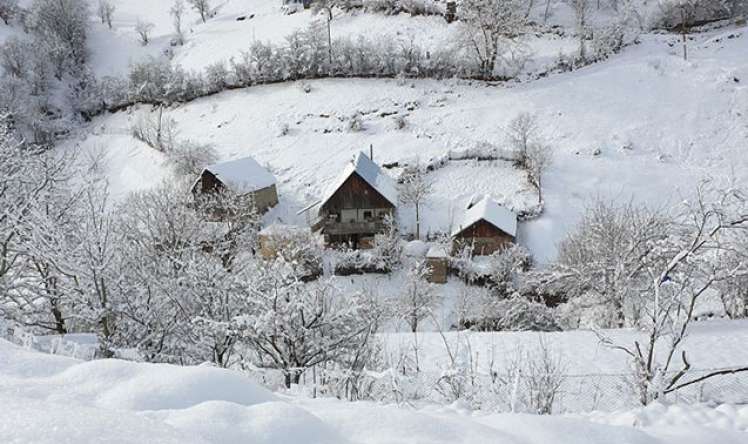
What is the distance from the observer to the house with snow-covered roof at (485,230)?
26.0m

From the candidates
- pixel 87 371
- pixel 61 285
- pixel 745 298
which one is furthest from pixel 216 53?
pixel 87 371

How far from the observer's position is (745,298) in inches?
712

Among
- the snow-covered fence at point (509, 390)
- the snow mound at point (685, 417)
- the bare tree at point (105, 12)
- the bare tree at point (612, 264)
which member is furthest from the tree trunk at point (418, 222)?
the bare tree at point (105, 12)

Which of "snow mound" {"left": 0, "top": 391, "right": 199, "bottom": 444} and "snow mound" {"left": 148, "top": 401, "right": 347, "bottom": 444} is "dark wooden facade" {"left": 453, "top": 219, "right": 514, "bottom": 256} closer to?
"snow mound" {"left": 148, "top": 401, "right": 347, "bottom": 444}

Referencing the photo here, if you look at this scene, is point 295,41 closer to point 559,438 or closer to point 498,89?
point 498,89

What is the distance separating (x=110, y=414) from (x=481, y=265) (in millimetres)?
22671

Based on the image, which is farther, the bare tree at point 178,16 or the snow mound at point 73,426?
the bare tree at point 178,16

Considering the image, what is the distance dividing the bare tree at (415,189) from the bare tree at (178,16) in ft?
120

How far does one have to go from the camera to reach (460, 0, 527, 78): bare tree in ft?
134

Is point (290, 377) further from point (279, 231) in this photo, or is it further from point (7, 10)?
point (7, 10)

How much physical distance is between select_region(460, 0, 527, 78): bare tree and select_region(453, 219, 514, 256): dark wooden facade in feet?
62.5

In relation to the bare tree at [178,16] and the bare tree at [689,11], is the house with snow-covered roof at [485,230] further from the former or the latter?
the bare tree at [178,16]

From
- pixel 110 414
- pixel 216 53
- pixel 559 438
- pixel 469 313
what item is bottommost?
pixel 469 313

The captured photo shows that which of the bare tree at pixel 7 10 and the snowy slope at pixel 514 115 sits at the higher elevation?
the bare tree at pixel 7 10
